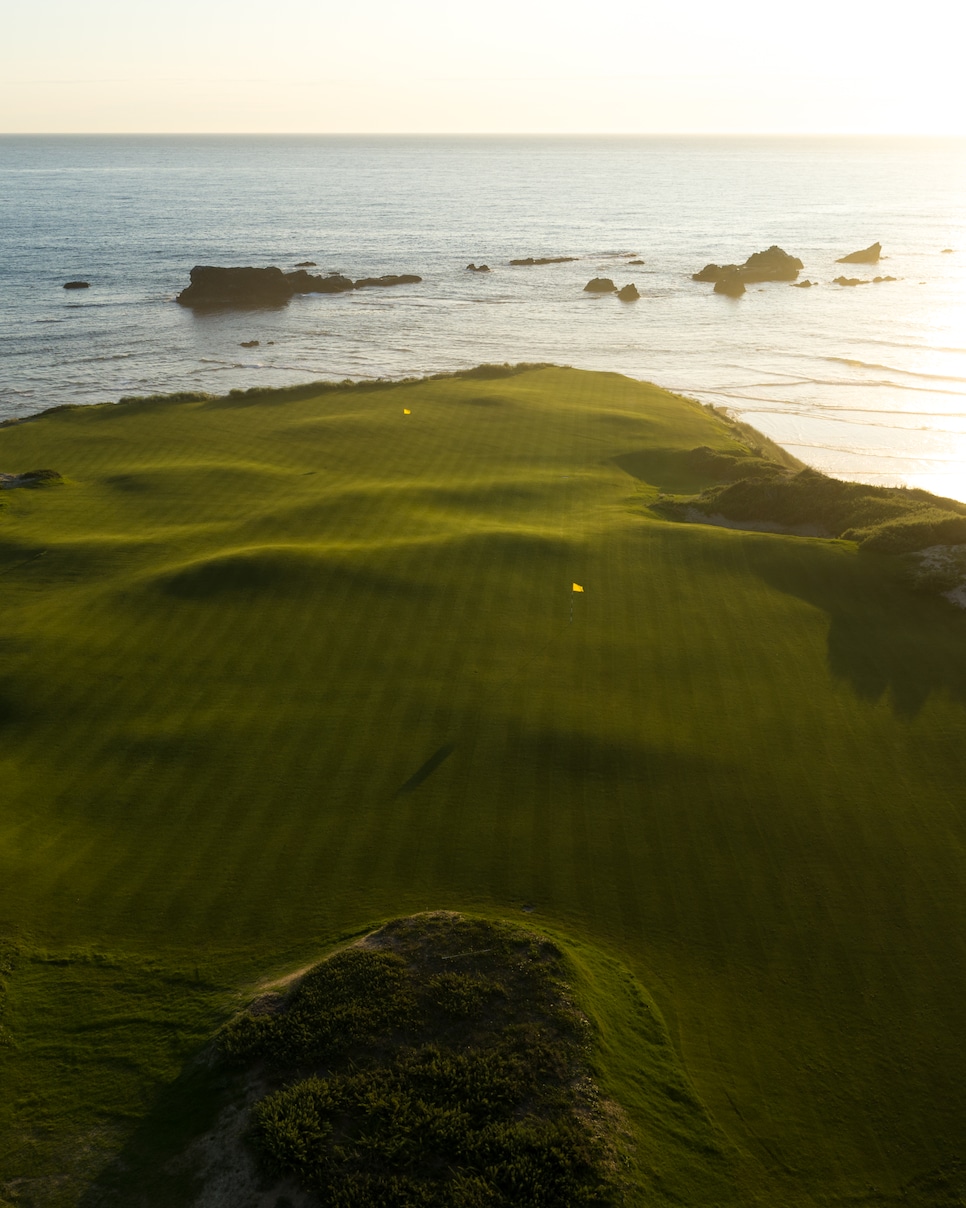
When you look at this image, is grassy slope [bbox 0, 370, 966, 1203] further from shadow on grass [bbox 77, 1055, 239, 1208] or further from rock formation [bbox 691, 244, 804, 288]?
rock formation [bbox 691, 244, 804, 288]

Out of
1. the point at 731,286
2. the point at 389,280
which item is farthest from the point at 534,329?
the point at 731,286

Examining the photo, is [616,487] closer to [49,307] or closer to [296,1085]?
[296,1085]

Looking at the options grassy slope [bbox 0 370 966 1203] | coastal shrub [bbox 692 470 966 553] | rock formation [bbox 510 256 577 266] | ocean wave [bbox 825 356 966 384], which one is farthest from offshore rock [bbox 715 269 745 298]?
grassy slope [bbox 0 370 966 1203]

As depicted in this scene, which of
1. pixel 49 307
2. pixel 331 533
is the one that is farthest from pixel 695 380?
pixel 49 307

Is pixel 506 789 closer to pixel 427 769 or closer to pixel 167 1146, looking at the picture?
pixel 427 769

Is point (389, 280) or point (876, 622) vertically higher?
point (876, 622)

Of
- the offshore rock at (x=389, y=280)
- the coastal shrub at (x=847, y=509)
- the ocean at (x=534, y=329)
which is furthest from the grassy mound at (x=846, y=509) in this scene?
the offshore rock at (x=389, y=280)

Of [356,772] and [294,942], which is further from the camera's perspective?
[356,772]
